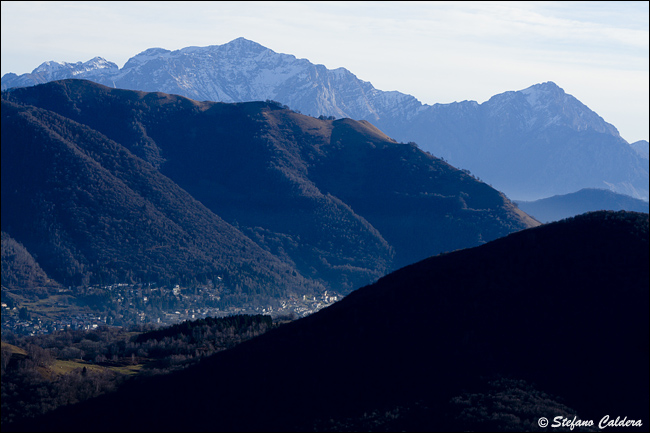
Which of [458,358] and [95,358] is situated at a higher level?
[458,358]

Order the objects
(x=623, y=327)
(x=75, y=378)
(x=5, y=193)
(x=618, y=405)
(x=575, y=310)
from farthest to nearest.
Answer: (x=5, y=193) → (x=75, y=378) → (x=575, y=310) → (x=623, y=327) → (x=618, y=405)

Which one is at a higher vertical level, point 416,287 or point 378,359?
point 416,287

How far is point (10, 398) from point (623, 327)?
255ft

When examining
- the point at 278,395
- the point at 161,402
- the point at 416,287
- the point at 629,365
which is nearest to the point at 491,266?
the point at 416,287

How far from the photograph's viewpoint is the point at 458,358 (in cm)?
10206

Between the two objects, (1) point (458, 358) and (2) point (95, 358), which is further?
(2) point (95, 358)

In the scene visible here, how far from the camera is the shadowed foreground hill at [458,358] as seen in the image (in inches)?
3568

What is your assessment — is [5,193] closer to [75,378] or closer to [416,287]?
[75,378]

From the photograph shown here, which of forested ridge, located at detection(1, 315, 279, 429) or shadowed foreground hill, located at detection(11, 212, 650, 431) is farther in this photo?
forested ridge, located at detection(1, 315, 279, 429)

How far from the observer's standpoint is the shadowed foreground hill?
90625mm

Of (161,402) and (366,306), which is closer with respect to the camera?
(161,402)

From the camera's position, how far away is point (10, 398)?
100875 mm

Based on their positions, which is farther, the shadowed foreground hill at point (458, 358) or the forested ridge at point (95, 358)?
the forested ridge at point (95, 358)

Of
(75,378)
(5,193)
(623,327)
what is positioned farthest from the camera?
(5,193)
